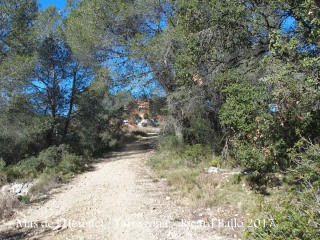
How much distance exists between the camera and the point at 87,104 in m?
16.0

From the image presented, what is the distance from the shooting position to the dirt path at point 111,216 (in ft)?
16.4

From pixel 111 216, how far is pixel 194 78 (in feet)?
17.8

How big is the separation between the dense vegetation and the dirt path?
74.7 inches

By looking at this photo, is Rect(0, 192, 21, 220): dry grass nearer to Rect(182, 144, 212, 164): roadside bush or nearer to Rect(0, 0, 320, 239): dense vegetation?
Rect(0, 0, 320, 239): dense vegetation

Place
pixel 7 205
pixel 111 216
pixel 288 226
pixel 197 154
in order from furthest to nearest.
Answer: pixel 197 154 → pixel 7 205 → pixel 111 216 → pixel 288 226

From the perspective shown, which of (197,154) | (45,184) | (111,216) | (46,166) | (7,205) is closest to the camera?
(111,216)

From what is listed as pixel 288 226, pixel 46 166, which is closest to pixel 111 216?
pixel 288 226

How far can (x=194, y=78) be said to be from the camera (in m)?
9.35

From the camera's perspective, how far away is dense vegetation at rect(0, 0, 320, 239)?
19.1 ft

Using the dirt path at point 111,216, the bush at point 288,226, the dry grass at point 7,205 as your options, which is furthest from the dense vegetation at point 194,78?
the dry grass at point 7,205

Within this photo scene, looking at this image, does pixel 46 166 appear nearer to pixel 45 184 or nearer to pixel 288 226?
pixel 45 184

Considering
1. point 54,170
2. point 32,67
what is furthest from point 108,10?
point 54,170

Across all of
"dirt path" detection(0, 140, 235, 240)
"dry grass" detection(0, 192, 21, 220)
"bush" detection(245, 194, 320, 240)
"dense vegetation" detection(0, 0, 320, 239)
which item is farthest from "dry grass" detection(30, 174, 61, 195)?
"bush" detection(245, 194, 320, 240)

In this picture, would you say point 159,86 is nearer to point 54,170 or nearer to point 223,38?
point 223,38
